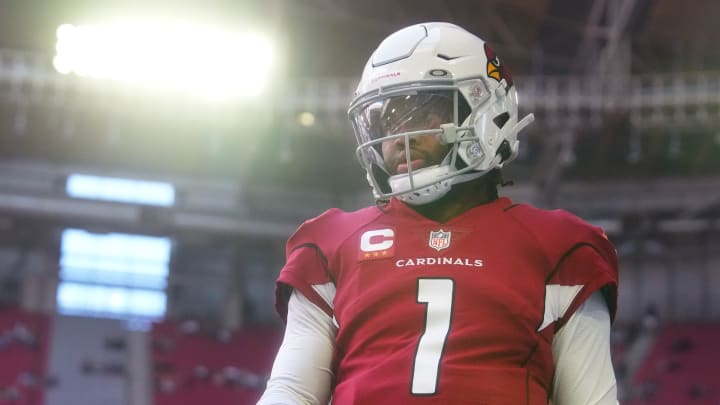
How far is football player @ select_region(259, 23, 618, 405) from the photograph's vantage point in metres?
1.03

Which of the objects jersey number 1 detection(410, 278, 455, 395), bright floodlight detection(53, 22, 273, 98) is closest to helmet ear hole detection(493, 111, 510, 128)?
jersey number 1 detection(410, 278, 455, 395)

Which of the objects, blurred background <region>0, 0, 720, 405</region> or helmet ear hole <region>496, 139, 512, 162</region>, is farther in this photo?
blurred background <region>0, 0, 720, 405</region>

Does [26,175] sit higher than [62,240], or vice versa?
[26,175]

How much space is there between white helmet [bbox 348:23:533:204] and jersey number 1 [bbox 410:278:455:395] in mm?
124

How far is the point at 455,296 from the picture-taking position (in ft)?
3.46

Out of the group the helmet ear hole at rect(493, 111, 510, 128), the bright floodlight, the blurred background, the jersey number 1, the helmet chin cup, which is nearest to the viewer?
the jersey number 1

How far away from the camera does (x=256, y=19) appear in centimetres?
965

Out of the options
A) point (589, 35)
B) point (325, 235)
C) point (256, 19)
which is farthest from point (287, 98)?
point (325, 235)

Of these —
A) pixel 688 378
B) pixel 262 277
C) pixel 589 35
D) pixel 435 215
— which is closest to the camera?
pixel 435 215

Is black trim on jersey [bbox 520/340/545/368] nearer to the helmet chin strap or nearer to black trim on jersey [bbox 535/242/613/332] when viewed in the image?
black trim on jersey [bbox 535/242/613/332]

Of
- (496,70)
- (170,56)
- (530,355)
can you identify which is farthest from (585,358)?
(170,56)

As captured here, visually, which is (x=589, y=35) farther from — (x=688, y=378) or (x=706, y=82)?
(x=688, y=378)

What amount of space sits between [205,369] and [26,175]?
3195mm

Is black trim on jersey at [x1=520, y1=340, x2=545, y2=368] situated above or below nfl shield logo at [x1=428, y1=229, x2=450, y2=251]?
below
